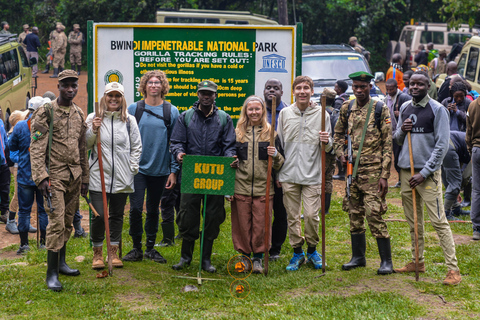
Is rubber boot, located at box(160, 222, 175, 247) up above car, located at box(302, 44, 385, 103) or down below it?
below

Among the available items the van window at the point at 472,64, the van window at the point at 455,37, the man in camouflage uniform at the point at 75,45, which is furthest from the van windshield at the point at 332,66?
the van window at the point at 455,37

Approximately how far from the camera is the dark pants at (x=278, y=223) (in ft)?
23.5

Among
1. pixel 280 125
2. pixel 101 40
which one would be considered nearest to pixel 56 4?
pixel 101 40

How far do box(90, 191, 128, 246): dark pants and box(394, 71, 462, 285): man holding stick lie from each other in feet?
9.92

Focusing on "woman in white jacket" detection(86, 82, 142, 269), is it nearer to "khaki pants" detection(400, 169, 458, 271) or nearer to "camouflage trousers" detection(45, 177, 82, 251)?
"camouflage trousers" detection(45, 177, 82, 251)

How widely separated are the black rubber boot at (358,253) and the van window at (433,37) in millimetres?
20560

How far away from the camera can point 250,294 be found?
6035 mm

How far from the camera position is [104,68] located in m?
8.45

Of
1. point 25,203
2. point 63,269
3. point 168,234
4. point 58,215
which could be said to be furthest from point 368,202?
point 25,203

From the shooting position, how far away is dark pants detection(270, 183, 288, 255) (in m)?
7.16

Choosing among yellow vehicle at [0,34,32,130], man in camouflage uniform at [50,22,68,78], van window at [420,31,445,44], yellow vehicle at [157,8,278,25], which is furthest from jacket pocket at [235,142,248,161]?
van window at [420,31,445,44]

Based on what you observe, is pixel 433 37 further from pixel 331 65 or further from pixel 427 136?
pixel 427 136

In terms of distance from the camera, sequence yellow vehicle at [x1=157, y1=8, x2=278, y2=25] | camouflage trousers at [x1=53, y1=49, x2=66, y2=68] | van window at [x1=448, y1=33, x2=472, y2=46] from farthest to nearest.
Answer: van window at [x1=448, y1=33, x2=472, y2=46], camouflage trousers at [x1=53, y1=49, x2=66, y2=68], yellow vehicle at [x1=157, y1=8, x2=278, y2=25]

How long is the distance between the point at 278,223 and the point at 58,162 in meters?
2.64
